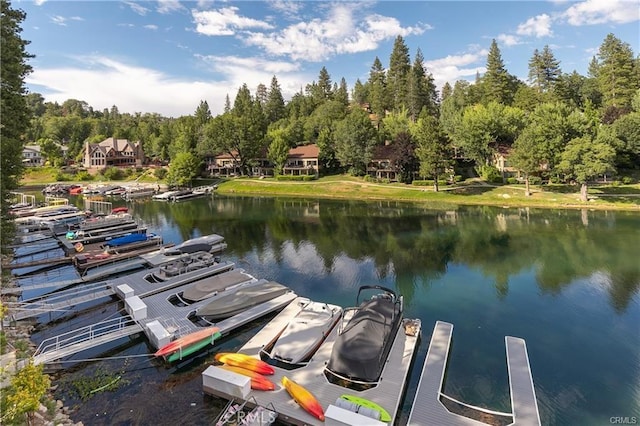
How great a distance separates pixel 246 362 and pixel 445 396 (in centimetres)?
824

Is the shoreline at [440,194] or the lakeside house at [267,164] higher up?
the lakeside house at [267,164]

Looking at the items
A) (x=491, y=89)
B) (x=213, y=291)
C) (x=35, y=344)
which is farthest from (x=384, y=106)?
(x=35, y=344)

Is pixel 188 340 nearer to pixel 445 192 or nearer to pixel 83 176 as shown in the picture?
pixel 445 192

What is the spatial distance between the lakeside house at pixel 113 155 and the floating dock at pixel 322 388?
109910 mm

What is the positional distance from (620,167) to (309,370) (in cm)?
7708

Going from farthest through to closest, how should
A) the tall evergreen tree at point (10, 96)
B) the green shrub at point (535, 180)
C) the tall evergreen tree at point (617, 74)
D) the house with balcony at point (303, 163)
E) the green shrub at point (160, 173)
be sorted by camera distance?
the green shrub at point (160, 173), the house with balcony at point (303, 163), the tall evergreen tree at point (617, 74), the green shrub at point (535, 180), the tall evergreen tree at point (10, 96)

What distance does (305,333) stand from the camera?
17.9m

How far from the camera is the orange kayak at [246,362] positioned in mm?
14680

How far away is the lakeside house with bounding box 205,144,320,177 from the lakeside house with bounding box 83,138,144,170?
29615 mm

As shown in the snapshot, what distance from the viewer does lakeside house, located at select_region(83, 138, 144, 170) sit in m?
106

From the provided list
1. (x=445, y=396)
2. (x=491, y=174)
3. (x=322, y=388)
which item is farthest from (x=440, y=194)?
(x=322, y=388)

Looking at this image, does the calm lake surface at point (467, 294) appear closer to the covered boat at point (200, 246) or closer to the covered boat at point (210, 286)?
the covered boat at point (200, 246)

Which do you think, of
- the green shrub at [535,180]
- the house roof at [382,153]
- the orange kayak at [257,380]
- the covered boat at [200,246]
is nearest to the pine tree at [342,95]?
the house roof at [382,153]

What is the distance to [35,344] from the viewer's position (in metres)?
18.6
